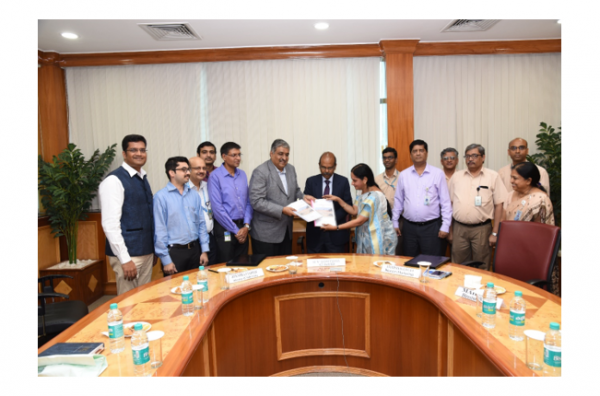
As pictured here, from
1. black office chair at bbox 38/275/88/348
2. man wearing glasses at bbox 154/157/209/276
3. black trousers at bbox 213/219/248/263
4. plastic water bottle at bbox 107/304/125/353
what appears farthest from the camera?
black trousers at bbox 213/219/248/263

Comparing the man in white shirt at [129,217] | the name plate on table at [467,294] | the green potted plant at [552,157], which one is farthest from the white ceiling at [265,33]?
the name plate on table at [467,294]

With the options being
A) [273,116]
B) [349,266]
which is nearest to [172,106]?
[273,116]

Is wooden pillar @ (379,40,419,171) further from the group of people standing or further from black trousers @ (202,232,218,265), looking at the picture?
black trousers @ (202,232,218,265)

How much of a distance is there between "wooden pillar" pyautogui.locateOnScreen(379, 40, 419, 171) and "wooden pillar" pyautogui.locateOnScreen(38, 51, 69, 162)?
442 centimetres

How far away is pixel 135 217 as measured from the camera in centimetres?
268

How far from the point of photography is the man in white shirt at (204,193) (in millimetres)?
3135

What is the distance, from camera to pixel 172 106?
189 inches

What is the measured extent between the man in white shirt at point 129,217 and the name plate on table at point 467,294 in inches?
88.6

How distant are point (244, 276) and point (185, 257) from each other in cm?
74

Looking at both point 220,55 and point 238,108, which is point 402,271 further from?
point 220,55

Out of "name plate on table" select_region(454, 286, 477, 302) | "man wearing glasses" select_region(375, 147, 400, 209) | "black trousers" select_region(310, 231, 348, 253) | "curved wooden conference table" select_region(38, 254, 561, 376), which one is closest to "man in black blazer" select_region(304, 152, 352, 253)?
"black trousers" select_region(310, 231, 348, 253)

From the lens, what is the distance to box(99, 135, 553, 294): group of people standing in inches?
106
